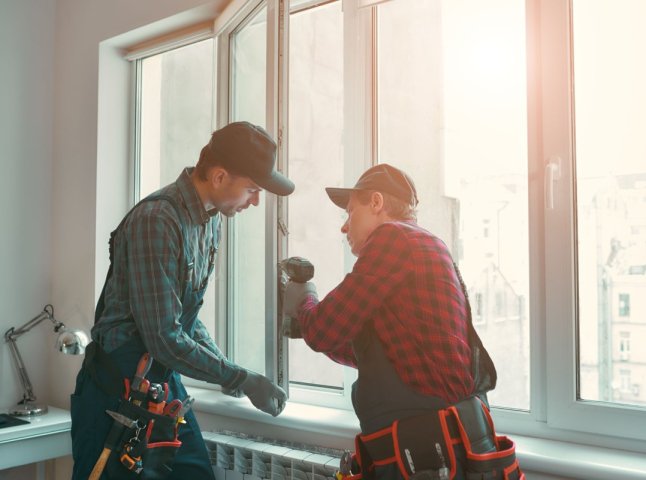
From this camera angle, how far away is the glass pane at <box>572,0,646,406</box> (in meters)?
1.66

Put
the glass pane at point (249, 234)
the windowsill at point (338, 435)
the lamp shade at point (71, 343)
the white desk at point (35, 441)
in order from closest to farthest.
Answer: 1. the windowsill at point (338, 435)
2. the glass pane at point (249, 234)
3. the white desk at point (35, 441)
4. the lamp shade at point (71, 343)

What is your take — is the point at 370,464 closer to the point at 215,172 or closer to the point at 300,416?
the point at 300,416

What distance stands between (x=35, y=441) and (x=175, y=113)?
1.44 m

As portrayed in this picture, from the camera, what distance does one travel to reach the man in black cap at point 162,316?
158cm

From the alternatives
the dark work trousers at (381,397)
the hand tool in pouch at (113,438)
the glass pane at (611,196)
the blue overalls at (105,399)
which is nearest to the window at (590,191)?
the glass pane at (611,196)

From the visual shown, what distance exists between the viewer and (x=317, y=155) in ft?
7.55

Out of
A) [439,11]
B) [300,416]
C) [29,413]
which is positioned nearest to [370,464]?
A: [300,416]

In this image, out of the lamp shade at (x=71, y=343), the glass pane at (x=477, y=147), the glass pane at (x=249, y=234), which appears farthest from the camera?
the lamp shade at (x=71, y=343)

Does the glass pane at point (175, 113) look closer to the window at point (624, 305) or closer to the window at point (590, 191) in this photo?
the window at point (590, 191)

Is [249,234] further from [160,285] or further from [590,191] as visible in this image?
[590,191]

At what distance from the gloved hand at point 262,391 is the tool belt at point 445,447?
0.47 metres

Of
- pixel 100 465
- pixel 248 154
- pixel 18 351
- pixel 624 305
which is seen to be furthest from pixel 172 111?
pixel 624 305

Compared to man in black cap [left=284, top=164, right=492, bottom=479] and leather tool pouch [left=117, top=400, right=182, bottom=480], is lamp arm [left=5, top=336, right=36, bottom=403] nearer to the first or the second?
leather tool pouch [left=117, top=400, right=182, bottom=480]

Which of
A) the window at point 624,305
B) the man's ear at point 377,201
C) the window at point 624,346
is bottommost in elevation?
the window at point 624,346
